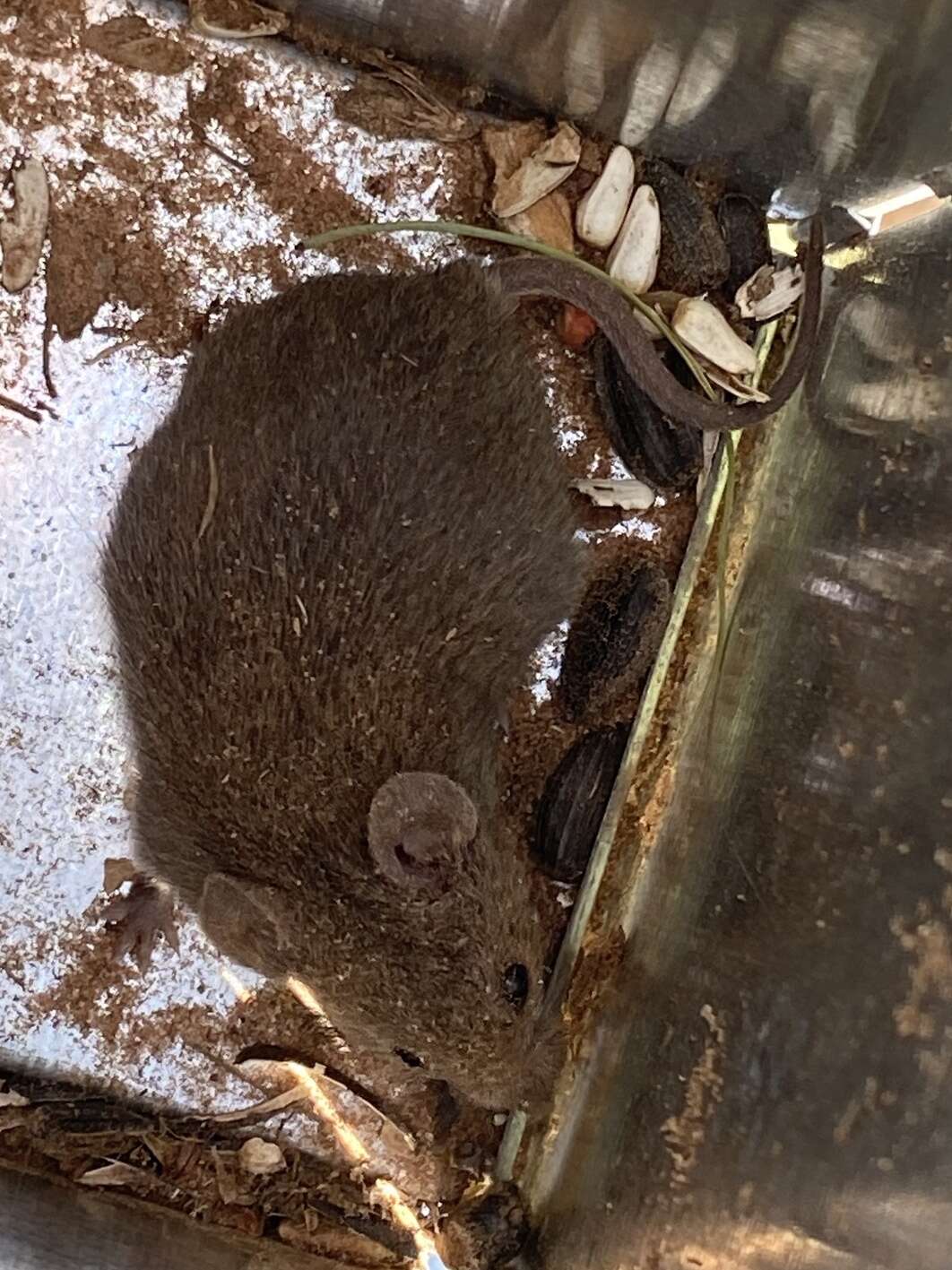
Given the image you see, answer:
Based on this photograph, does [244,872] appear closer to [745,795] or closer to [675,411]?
[745,795]

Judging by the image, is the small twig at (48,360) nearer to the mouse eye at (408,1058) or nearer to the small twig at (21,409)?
the small twig at (21,409)

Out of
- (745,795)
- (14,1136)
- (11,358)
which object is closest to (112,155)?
(11,358)

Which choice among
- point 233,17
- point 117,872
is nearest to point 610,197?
point 233,17

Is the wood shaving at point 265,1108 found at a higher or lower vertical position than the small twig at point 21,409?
lower

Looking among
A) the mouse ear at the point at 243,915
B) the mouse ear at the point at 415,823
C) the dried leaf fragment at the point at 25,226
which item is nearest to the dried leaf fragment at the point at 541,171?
the dried leaf fragment at the point at 25,226

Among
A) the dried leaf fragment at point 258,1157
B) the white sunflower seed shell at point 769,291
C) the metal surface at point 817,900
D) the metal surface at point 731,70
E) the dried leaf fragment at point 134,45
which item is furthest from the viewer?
the dried leaf fragment at point 258,1157

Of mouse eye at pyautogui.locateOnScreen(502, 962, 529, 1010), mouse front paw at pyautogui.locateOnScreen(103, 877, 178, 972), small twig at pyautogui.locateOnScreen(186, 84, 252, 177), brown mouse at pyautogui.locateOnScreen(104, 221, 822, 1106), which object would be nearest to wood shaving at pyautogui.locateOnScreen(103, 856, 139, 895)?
mouse front paw at pyautogui.locateOnScreen(103, 877, 178, 972)

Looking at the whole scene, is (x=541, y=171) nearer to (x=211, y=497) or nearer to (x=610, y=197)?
(x=610, y=197)
